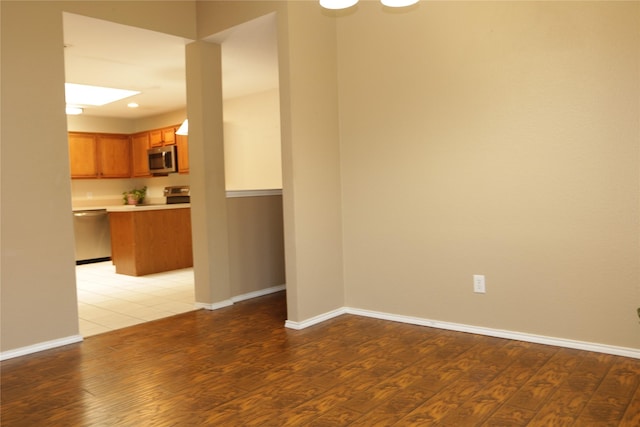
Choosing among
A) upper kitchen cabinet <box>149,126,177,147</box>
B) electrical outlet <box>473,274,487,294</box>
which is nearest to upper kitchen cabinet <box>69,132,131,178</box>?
upper kitchen cabinet <box>149,126,177,147</box>

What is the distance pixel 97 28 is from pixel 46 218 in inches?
59.4

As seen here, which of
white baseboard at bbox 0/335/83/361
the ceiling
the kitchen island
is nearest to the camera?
white baseboard at bbox 0/335/83/361

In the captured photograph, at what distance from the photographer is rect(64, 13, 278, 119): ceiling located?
12.4 ft

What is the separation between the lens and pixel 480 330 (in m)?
3.21

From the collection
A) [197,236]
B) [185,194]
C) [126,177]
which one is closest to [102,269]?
[185,194]

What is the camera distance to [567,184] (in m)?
2.83

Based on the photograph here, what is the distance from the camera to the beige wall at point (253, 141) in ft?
20.0

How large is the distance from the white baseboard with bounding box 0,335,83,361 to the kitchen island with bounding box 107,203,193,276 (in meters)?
2.53

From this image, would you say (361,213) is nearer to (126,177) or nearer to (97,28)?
(97,28)

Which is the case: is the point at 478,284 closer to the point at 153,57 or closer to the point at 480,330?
the point at 480,330

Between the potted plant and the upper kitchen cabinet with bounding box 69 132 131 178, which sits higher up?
the upper kitchen cabinet with bounding box 69 132 131 178

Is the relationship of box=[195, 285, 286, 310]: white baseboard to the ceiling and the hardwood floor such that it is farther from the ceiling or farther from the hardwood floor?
the ceiling

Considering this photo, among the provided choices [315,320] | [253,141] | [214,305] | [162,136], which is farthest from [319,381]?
[162,136]

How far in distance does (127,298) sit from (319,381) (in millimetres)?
2825
